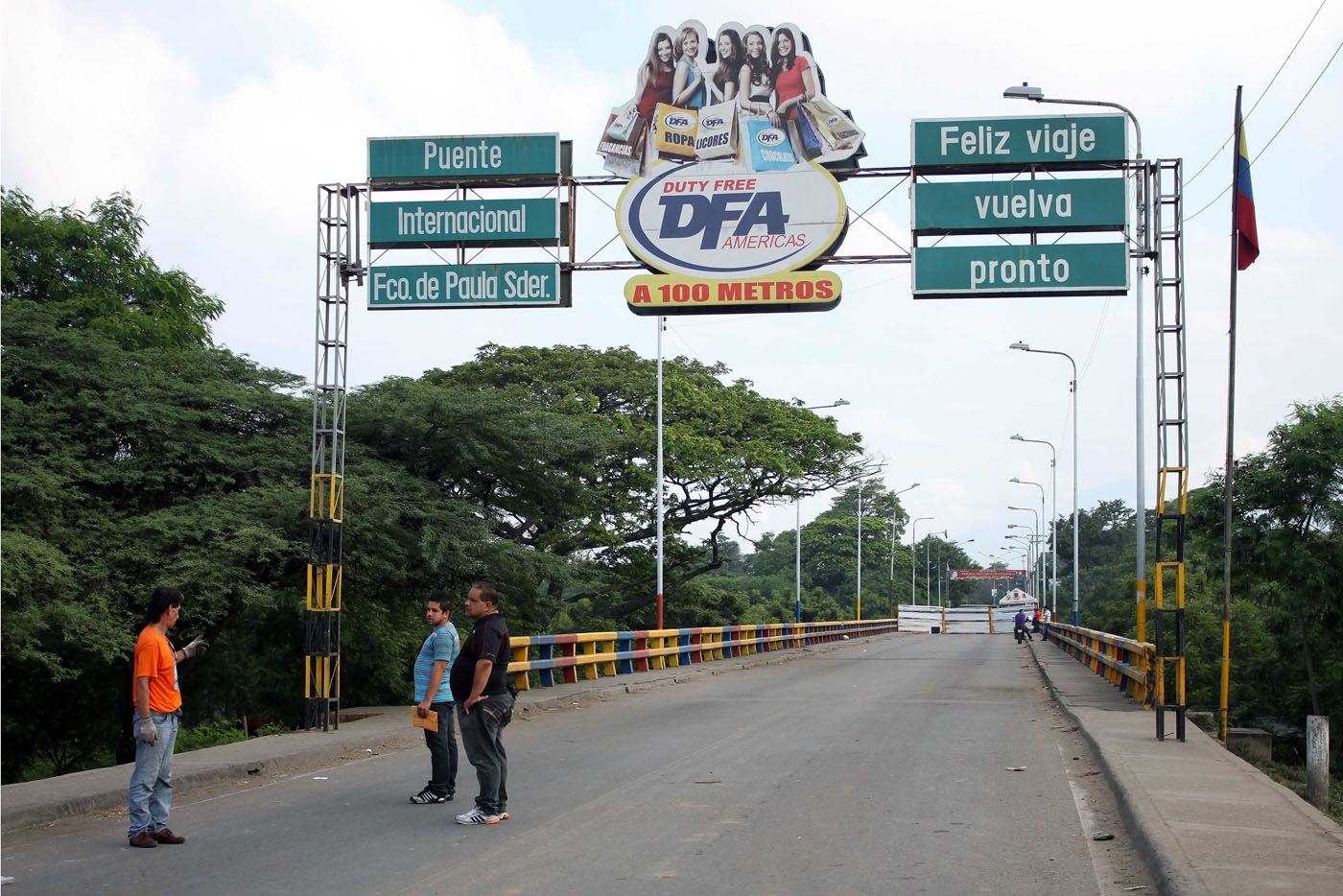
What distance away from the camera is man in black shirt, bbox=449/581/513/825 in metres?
8.16

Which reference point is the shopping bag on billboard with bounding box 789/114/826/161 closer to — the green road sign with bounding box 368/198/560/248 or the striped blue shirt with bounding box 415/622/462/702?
the green road sign with bounding box 368/198/560/248

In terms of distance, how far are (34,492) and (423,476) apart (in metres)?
6.41

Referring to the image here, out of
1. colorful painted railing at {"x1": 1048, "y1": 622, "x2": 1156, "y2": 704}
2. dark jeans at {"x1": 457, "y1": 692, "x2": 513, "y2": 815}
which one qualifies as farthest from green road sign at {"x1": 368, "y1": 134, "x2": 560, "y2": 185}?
colorful painted railing at {"x1": 1048, "y1": 622, "x2": 1156, "y2": 704}

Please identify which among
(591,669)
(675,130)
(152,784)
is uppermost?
(675,130)

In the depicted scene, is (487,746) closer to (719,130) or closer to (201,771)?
(201,771)

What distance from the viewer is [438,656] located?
29.8ft

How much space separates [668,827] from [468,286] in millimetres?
8521

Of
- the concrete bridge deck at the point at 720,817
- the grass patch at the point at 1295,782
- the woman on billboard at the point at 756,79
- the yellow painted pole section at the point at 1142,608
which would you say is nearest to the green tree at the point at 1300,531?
the yellow painted pole section at the point at 1142,608

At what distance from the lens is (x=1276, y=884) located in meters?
5.97

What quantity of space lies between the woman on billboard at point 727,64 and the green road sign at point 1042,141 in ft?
9.08

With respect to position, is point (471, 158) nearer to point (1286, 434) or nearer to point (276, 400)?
point (276, 400)

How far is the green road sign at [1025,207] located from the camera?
1394 cm

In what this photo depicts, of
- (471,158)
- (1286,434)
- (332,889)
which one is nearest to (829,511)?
(1286,434)

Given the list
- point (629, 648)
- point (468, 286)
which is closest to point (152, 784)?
point (468, 286)
